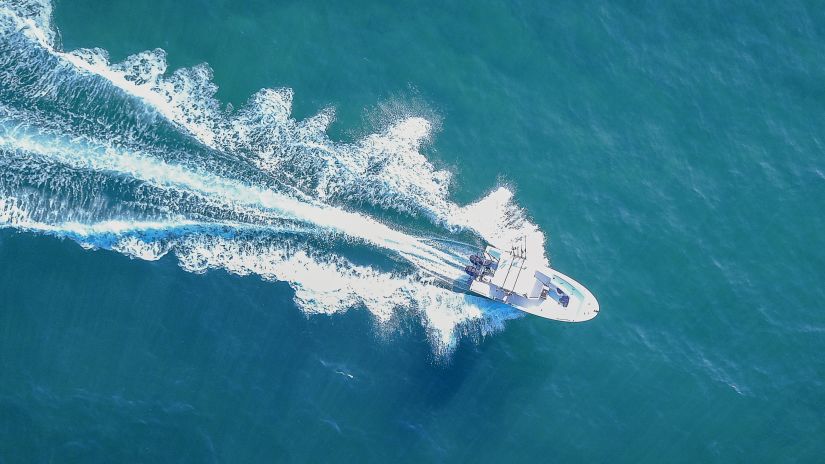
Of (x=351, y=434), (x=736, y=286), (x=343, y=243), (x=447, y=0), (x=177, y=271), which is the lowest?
(x=351, y=434)

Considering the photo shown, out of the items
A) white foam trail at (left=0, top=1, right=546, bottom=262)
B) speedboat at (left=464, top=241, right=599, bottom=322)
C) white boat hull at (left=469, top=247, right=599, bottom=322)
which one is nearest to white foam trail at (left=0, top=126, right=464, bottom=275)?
white foam trail at (left=0, top=1, right=546, bottom=262)

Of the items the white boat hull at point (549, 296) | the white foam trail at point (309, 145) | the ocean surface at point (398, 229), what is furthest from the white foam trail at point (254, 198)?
the white boat hull at point (549, 296)

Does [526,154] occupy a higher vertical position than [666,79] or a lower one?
lower

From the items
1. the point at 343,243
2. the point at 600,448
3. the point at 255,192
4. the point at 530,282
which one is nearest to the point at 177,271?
the point at 255,192

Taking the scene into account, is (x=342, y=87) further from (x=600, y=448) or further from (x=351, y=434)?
(x=600, y=448)

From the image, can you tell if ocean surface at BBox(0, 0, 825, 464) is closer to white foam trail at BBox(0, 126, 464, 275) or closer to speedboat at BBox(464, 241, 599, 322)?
white foam trail at BBox(0, 126, 464, 275)

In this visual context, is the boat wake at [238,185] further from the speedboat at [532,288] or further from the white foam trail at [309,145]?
the speedboat at [532,288]
